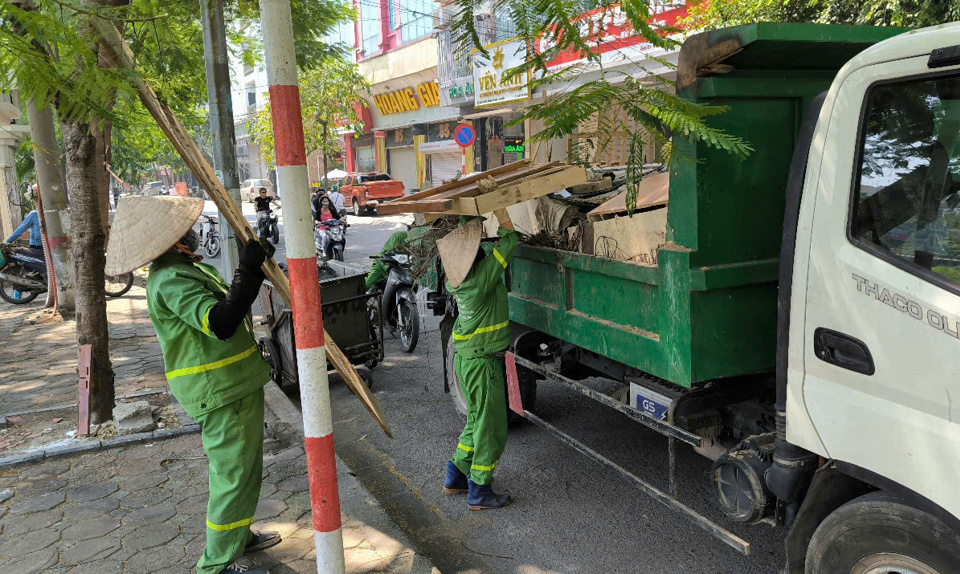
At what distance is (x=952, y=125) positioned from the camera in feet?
6.84

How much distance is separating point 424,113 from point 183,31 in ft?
72.6

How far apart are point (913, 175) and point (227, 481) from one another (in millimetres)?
2931

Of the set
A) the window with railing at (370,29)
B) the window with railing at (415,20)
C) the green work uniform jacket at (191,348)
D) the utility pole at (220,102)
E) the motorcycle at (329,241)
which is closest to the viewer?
the green work uniform jacket at (191,348)

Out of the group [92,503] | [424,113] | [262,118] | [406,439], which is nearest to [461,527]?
[406,439]

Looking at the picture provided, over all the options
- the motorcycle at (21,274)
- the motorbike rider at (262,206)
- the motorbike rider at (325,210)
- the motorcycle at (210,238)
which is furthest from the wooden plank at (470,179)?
the motorcycle at (210,238)

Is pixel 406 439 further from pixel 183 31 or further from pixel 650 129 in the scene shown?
pixel 183 31

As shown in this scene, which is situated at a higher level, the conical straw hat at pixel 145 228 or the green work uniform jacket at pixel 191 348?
the conical straw hat at pixel 145 228

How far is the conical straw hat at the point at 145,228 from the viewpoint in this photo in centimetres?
305

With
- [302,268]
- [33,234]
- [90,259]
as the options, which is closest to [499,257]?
[302,268]

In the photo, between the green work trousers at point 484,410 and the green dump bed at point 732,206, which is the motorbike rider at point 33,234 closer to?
the green work trousers at point 484,410

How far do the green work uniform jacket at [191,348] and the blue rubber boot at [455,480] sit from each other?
5.01ft

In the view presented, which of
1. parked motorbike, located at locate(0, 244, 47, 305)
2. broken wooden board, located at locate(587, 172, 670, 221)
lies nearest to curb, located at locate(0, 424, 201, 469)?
broken wooden board, located at locate(587, 172, 670, 221)

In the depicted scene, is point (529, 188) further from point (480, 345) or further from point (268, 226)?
point (268, 226)

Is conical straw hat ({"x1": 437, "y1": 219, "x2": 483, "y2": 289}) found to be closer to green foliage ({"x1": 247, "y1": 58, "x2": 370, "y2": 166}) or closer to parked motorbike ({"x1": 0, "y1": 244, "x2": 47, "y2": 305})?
parked motorbike ({"x1": 0, "y1": 244, "x2": 47, "y2": 305})
